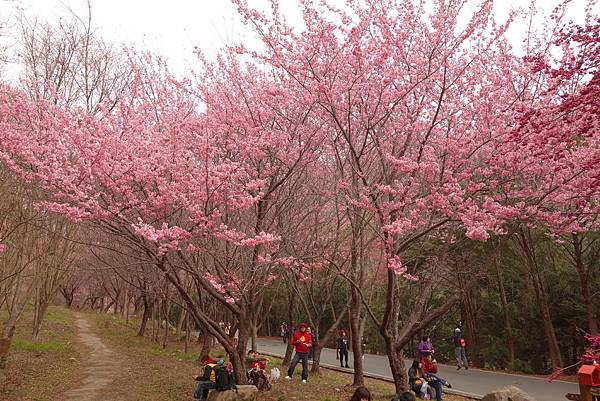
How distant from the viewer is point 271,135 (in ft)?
29.0

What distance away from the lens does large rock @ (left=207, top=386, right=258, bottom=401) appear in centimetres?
812

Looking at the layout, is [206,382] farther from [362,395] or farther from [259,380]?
[362,395]

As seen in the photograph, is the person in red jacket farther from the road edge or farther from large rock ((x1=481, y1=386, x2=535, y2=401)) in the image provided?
large rock ((x1=481, y1=386, x2=535, y2=401))

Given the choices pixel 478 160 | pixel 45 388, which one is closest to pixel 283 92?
pixel 478 160

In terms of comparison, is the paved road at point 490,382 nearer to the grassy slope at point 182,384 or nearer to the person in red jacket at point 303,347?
the grassy slope at point 182,384

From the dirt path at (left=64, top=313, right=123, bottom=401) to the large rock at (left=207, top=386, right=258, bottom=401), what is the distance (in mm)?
2779

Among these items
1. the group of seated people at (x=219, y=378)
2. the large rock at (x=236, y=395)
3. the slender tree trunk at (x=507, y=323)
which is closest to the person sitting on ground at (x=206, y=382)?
the group of seated people at (x=219, y=378)

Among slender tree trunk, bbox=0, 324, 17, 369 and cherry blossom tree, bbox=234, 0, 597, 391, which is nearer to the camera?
cherry blossom tree, bbox=234, 0, 597, 391

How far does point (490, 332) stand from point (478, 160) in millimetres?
12684

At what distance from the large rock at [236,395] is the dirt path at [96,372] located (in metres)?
2.78

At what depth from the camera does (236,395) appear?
816 centimetres

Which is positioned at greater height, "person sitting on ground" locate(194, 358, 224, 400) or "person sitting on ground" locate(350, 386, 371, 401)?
"person sitting on ground" locate(350, 386, 371, 401)

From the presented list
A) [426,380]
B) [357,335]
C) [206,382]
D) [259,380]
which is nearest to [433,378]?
[426,380]

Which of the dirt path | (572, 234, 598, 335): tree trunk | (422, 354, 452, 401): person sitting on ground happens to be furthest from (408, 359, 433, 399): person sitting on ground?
(572, 234, 598, 335): tree trunk
